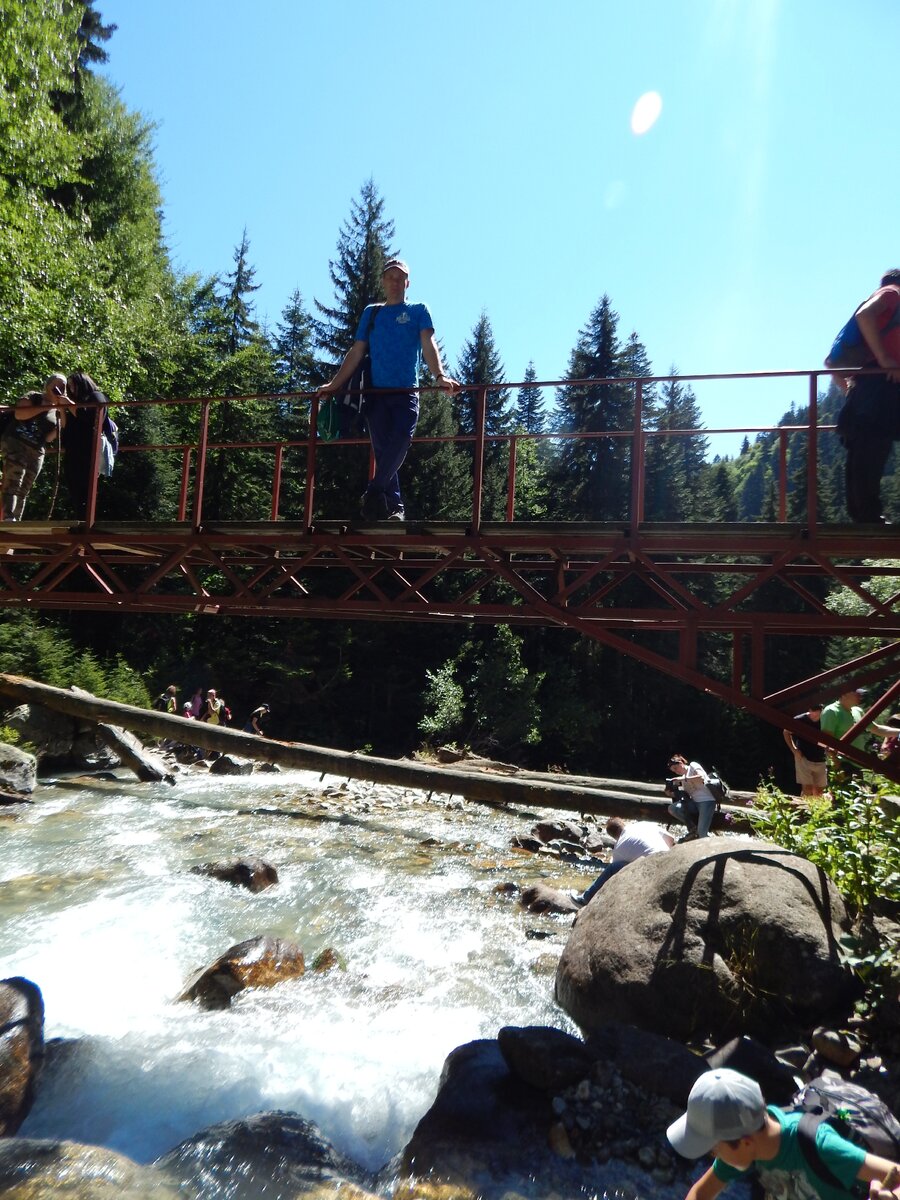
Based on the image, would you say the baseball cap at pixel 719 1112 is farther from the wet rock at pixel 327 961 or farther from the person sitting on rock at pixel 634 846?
the person sitting on rock at pixel 634 846

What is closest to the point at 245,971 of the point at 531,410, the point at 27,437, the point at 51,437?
the point at 51,437

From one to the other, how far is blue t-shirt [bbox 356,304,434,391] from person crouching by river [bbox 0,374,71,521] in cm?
356

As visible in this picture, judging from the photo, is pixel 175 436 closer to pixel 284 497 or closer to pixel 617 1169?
pixel 284 497

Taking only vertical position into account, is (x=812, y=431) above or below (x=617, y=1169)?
above

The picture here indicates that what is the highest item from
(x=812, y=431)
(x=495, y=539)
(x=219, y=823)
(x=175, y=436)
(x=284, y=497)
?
(x=175, y=436)

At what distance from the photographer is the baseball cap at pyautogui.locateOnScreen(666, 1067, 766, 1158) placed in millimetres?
3090

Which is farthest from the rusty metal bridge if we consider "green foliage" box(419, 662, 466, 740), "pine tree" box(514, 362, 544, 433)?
"pine tree" box(514, 362, 544, 433)

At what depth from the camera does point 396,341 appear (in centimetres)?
730

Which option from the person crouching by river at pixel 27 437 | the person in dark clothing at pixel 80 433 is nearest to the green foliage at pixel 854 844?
the person in dark clothing at pixel 80 433

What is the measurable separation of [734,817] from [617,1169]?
23.7 feet

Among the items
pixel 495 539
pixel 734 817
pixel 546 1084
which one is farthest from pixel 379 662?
pixel 546 1084

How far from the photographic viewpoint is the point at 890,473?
57.1 m

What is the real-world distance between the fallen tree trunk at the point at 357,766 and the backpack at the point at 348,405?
7.12 m

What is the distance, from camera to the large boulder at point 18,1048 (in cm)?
513
